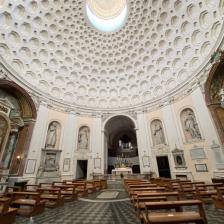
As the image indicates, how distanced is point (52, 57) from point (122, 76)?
12.0 meters

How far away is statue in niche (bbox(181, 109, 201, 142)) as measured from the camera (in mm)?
15619

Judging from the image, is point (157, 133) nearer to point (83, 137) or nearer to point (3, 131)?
point (83, 137)

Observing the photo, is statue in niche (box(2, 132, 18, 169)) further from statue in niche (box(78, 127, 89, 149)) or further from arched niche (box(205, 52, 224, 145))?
arched niche (box(205, 52, 224, 145))

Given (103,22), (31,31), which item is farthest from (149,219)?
(103,22)

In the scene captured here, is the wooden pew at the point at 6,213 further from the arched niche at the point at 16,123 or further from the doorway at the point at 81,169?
the doorway at the point at 81,169

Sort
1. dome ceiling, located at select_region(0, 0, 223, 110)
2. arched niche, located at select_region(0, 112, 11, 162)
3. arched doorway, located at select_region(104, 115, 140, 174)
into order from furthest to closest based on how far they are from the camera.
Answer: arched doorway, located at select_region(104, 115, 140, 174) → dome ceiling, located at select_region(0, 0, 223, 110) → arched niche, located at select_region(0, 112, 11, 162)

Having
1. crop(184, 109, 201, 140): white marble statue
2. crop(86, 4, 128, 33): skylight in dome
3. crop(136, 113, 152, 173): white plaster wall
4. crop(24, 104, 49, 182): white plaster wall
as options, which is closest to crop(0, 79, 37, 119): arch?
crop(24, 104, 49, 182): white plaster wall

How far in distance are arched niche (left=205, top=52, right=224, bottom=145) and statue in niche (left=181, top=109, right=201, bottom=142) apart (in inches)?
110

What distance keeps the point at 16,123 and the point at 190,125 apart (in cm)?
1986

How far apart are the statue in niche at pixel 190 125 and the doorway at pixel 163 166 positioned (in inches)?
187

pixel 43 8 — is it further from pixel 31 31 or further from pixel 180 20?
pixel 180 20

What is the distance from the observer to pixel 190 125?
16.5 metres

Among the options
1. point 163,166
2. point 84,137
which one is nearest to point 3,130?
point 84,137

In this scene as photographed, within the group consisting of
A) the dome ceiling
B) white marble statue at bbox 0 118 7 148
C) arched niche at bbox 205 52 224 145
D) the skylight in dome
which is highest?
the skylight in dome
